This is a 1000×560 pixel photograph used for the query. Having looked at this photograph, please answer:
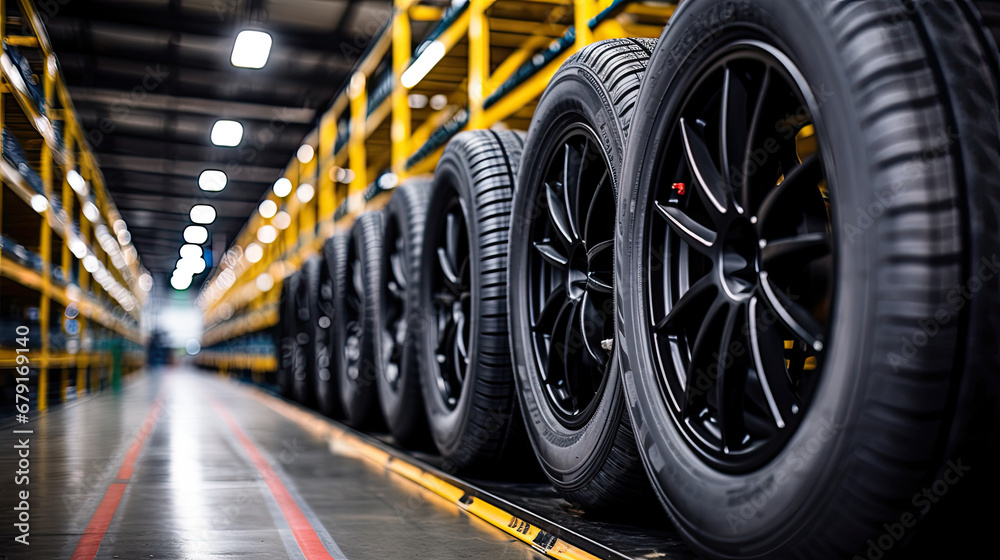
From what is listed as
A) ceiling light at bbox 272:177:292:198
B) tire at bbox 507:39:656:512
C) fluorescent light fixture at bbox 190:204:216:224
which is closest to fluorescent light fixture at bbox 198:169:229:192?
fluorescent light fixture at bbox 190:204:216:224

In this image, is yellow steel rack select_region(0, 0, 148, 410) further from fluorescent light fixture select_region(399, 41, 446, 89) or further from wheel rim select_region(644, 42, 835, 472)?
wheel rim select_region(644, 42, 835, 472)

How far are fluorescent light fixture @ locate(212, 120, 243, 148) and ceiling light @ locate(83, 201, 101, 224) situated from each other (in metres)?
3.50

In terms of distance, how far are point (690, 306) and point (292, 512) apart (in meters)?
2.51

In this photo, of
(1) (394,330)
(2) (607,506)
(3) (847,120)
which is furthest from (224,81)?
(3) (847,120)

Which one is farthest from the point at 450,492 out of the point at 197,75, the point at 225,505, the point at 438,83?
the point at 197,75

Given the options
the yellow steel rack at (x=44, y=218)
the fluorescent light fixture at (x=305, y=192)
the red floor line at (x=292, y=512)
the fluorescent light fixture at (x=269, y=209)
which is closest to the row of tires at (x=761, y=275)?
the red floor line at (x=292, y=512)

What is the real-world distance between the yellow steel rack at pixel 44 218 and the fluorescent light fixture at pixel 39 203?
0.03m

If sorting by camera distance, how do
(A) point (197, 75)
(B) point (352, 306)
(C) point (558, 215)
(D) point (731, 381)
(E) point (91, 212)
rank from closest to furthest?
(D) point (731, 381) < (C) point (558, 215) < (B) point (352, 306) < (A) point (197, 75) < (E) point (91, 212)

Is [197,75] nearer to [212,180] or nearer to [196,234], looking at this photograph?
[212,180]

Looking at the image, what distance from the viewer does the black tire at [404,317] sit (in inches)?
221

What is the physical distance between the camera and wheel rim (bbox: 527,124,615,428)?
11.3 feet

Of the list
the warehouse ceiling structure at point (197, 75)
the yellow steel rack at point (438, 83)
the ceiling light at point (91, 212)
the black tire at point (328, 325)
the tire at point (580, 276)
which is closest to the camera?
the tire at point (580, 276)

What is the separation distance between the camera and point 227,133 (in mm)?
22047

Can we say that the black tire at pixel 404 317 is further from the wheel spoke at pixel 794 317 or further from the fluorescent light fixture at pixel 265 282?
the fluorescent light fixture at pixel 265 282
